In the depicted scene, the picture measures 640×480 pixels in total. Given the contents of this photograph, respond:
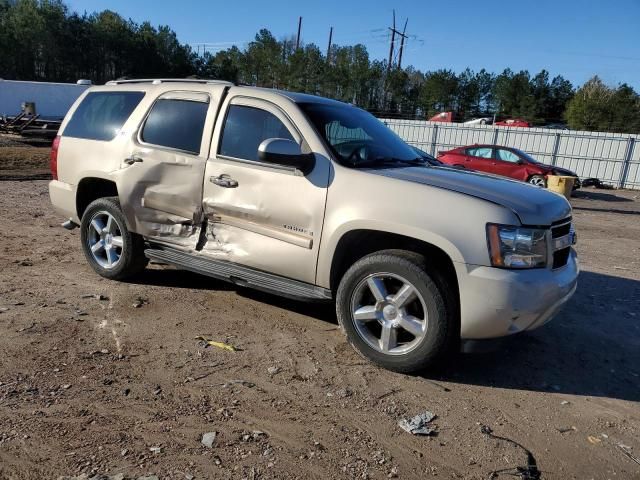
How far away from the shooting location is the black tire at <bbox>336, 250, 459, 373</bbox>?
3533mm

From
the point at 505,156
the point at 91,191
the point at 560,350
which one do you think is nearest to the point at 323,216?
the point at 560,350

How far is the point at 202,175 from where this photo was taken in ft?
14.9

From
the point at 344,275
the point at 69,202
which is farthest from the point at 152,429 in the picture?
Result: the point at 69,202

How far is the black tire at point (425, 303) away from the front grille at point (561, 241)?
82 cm

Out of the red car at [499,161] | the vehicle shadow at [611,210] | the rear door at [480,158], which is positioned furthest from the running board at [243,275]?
the rear door at [480,158]

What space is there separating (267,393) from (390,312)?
0.99 m

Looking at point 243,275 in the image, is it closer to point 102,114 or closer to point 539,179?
point 102,114

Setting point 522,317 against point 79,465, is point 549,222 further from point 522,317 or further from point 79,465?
point 79,465

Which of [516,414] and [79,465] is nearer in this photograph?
[79,465]

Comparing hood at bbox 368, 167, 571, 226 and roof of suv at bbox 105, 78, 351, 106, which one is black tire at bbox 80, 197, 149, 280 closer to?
roof of suv at bbox 105, 78, 351, 106

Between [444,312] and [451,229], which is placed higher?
[451,229]

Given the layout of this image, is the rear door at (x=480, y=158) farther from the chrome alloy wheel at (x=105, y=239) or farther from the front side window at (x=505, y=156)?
the chrome alloy wheel at (x=105, y=239)

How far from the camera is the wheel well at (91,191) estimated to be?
548cm

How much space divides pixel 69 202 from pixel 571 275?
479cm
